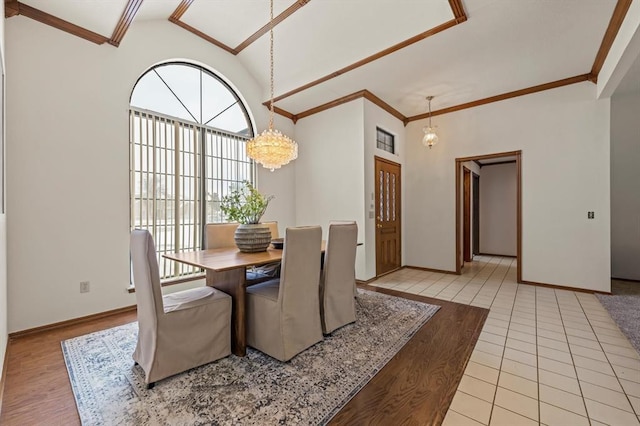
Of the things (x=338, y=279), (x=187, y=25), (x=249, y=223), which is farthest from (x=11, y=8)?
(x=338, y=279)

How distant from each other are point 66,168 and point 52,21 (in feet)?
4.61

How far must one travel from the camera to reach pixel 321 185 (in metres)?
4.84

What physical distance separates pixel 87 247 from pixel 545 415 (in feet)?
13.3

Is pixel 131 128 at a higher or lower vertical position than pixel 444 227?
higher

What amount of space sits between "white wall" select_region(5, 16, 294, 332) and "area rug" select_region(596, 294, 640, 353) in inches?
201

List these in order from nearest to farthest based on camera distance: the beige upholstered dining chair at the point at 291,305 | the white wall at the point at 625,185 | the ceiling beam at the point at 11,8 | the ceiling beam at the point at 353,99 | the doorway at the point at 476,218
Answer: the beige upholstered dining chair at the point at 291,305
the ceiling beam at the point at 11,8
the ceiling beam at the point at 353,99
the white wall at the point at 625,185
the doorway at the point at 476,218

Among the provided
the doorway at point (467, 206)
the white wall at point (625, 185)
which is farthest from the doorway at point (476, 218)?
the white wall at point (625, 185)

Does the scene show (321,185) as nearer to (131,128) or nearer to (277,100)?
(277,100)

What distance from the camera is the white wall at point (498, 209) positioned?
22.2 feet

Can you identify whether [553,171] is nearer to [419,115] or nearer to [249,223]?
[419,115]

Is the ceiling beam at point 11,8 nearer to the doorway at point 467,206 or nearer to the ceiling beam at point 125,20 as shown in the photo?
the ceiling beam at point 125,20

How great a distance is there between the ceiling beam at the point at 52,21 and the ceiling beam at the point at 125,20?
0.32ft

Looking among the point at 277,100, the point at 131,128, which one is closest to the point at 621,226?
the point at 277,100

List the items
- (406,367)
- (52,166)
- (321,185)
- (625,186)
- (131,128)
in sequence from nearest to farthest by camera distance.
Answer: (406,367), (52,166), (131,128), (625,186), (321,185)
